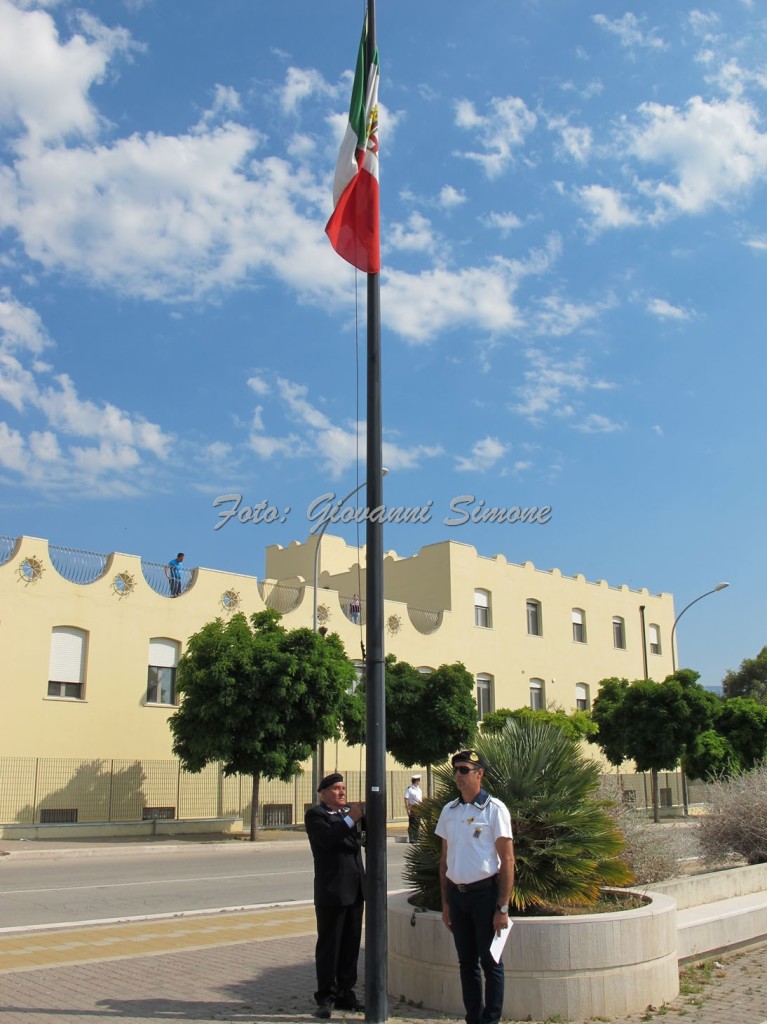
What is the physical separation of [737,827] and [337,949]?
6867 mm

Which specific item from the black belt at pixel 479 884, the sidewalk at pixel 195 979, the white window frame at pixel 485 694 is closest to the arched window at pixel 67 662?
the sidewalk at pixel 195 979

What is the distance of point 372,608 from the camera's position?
23.0 ft

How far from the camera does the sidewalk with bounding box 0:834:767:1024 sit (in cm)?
678

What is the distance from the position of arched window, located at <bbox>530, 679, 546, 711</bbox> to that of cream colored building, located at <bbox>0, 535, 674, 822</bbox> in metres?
0.06

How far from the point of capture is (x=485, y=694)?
136ft

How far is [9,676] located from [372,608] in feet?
70.4

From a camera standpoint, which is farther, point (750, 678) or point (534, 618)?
point (750, 678)

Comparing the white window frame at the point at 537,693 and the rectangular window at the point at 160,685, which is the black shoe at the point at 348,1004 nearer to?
the rectangular window at the point at 160,685

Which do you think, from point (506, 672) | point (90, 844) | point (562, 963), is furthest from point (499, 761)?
point (506, 672)

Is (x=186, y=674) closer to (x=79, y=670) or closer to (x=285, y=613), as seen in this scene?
(x=79, y=670)

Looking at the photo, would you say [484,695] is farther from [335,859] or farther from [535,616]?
[335,859]

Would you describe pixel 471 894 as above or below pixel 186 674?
below

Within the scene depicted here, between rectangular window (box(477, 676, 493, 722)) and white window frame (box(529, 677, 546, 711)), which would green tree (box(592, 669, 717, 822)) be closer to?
rectangular window (box(477, 676, 493, 722))

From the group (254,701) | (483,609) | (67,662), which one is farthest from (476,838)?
(483,609)
